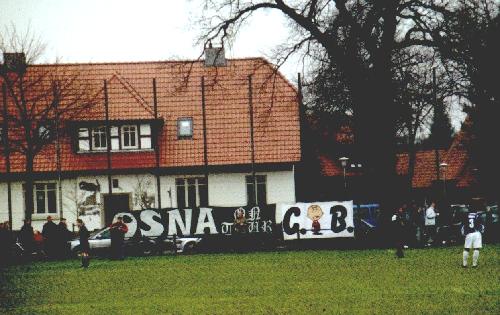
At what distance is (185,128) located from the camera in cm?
5347

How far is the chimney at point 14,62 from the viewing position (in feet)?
138

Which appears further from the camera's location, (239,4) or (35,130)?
(35,130)

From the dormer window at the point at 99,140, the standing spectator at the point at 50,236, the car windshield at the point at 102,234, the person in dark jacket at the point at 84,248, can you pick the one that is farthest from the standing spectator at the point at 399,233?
the dormer window at the point at 99,140

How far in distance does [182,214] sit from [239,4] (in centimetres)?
956

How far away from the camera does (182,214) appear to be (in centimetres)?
4141

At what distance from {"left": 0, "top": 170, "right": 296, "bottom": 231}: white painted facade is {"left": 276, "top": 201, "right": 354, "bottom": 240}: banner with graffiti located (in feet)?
37.7

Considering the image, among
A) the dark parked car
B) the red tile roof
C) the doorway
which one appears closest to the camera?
the dark parked car

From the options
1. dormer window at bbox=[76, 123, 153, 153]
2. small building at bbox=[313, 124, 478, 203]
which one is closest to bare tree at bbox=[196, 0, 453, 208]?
dormer window at bbox=[76, 123, 153, 153]

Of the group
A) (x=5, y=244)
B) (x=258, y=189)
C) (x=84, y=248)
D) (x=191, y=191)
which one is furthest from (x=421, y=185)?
(x=84, y=248)

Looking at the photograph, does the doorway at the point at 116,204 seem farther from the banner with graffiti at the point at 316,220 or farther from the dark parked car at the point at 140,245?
the banner with graffiti at the point at 316,220

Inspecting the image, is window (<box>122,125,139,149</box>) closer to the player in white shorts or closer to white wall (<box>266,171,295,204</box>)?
white wall (<box>266,171,295,204</box>)

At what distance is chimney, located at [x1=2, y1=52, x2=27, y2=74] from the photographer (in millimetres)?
41938

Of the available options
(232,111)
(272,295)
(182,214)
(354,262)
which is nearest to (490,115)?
(232,111)

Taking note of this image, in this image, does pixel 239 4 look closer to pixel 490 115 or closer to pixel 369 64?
pixel 369 64
